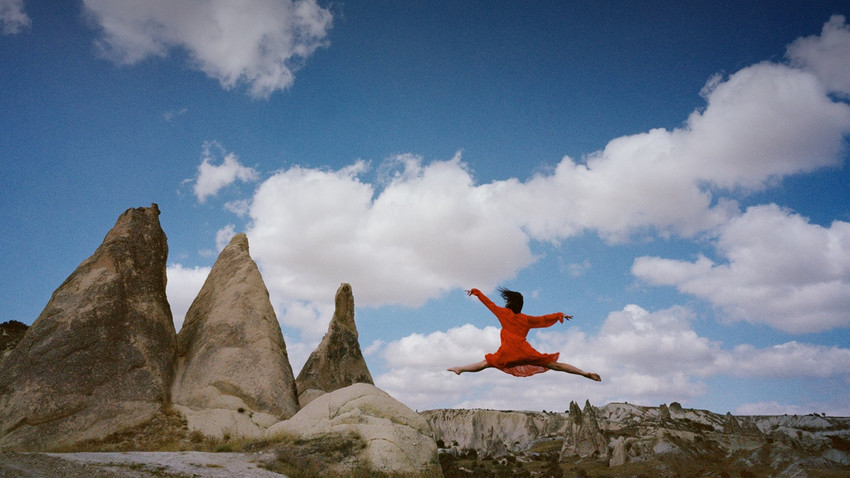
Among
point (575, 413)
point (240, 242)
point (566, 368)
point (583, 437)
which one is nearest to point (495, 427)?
point (575, 413)

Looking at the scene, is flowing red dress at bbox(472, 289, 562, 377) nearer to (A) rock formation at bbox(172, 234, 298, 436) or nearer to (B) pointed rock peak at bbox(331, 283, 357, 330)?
(A) rock formation at bbox(172, 234, 298, 436)

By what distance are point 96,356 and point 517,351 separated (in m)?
11.4

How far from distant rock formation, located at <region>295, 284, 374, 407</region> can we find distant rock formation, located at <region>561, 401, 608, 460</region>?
158 feet

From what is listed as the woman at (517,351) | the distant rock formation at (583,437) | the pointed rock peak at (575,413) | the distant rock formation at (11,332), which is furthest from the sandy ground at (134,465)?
the pointed rock peak at (575,413)

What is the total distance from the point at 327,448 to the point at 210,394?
478cm

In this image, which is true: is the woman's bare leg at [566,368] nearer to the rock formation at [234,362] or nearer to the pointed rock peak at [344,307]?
the rock formation at [234,362]

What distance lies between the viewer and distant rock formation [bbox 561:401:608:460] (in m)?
63.3

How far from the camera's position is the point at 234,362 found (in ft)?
51.2

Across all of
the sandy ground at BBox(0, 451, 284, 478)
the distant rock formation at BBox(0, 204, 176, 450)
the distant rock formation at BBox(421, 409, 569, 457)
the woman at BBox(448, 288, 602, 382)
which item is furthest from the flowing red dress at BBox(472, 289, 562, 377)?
the distant rock formation at BBox(421, 409, 569, 457)

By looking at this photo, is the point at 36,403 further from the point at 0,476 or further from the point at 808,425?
the point at 808,425

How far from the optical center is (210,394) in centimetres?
1488

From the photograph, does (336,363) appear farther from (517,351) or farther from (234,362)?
(517,351)

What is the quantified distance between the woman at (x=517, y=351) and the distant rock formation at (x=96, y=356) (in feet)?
31.9

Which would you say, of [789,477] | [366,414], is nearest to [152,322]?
[366,414]
